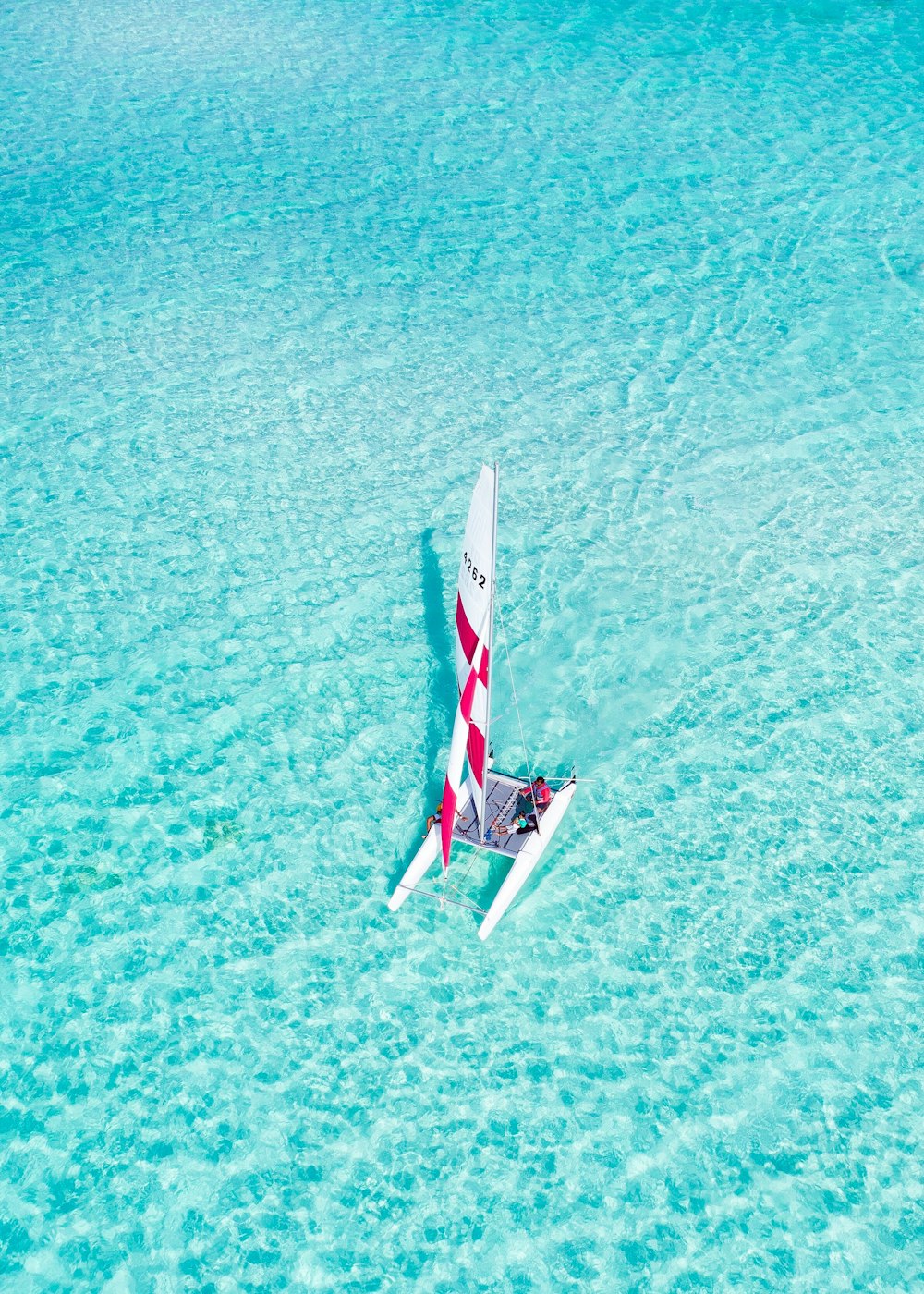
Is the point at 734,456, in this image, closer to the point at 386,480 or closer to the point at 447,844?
the point at 386,480

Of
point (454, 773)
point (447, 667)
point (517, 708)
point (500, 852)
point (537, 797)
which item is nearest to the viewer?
point (454, 773)

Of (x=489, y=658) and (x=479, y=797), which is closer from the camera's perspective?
(x=489, y=658)

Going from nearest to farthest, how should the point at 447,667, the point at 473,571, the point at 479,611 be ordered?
the point at 473,571
the point at 479,611
the point at 447,667

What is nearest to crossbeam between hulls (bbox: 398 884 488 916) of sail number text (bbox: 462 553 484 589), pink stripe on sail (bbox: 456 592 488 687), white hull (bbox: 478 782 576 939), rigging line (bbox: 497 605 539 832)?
white hull (bbox: 478 782 576 939)

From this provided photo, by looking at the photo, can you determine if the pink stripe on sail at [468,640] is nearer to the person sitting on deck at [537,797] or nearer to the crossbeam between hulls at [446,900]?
the person sitting on deck at [537,797]

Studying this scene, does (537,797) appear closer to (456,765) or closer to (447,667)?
(456,765)

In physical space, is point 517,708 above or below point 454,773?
below

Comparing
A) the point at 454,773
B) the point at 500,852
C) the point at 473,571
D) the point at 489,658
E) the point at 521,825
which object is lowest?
the point at 500,852

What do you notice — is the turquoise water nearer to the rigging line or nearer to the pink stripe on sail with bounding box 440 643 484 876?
the rigging line

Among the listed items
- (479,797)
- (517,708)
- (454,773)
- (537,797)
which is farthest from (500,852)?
(517,708)
